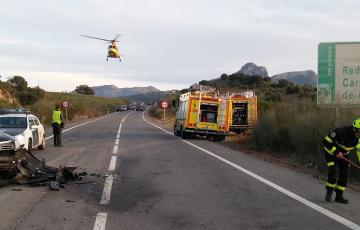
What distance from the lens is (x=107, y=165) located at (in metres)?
15.5

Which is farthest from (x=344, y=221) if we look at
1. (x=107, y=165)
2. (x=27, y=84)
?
(x=27, y=84)

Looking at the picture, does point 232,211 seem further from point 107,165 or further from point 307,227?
point 107,165

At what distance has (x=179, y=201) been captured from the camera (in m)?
9.84

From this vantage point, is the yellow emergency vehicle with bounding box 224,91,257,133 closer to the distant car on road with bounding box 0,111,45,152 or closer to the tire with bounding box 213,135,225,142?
the tire with bounding box 213,135,225,142

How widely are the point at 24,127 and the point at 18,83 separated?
248 feet

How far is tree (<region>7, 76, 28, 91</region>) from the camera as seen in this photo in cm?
8600

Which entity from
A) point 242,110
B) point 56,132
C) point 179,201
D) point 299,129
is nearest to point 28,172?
point 179,201

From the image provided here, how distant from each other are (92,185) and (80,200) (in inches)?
70.8

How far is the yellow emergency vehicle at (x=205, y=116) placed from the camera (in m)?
28.9

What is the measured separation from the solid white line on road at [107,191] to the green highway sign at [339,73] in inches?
356

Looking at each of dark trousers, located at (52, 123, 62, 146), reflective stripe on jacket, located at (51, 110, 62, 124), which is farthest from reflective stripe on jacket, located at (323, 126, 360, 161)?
reflective stripe on jacket, located at (51, 110, 62, 124)

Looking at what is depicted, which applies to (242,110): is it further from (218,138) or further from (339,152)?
(339,152)

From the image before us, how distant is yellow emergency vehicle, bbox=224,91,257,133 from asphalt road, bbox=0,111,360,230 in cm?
1788

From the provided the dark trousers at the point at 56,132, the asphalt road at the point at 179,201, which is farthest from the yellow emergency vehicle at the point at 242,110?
the asphalt road at the point at 179,201
